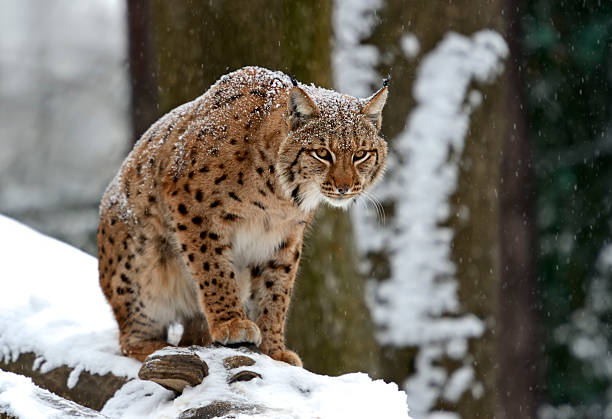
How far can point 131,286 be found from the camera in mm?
4586

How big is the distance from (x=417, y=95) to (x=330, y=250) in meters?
1.22

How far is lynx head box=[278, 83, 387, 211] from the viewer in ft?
13.3

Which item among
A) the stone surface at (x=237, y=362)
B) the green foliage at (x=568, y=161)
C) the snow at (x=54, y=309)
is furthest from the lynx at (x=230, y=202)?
the green foliage at (x=568, y=161)

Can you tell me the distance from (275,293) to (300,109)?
0.94 m

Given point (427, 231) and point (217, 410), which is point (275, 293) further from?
point (427, 231)

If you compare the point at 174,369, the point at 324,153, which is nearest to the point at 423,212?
the point at 324,153

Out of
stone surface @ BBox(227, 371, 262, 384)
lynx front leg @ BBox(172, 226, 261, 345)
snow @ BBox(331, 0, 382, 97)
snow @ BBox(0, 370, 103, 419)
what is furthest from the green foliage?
snow @ BBox(0, 370, 103, 419)

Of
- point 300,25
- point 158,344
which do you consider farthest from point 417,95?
point 158,344

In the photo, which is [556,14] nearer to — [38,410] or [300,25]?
[300,25]

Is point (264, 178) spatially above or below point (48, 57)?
below

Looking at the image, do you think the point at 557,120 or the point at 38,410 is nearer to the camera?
the point at 38,410

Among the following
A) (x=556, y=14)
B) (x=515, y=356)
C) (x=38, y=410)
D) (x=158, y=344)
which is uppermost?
(x=556, y=14)

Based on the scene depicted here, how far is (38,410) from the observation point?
112 inches

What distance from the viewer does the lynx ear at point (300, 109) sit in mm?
4070
